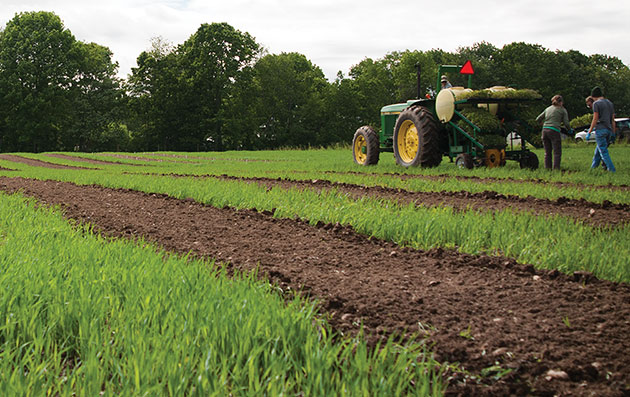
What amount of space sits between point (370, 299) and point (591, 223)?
10.7 ft

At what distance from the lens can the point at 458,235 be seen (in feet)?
15.1

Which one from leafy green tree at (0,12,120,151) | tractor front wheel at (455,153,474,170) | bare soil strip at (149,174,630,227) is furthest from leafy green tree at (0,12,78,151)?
bare soil strip at (149,174,630,227)

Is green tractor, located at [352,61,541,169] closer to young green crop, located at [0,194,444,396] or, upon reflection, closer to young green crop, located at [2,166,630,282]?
young green crop, located at [2,166,630,282]

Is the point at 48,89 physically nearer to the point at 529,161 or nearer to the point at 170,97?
the point at 170,97

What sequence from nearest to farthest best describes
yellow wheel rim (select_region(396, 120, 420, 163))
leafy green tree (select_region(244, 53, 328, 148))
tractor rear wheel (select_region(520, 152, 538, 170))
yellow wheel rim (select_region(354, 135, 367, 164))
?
tractor rear wheel (select_region(520, 152, 538, 170)) → yellow wheel rim (select_region(396, 120, 420, 163)) → yellow wheel rim (select_region(354, 135, 367, 164)) → leafy green tree (select_region(244, 53, 328, 148))

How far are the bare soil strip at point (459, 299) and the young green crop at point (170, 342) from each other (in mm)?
246

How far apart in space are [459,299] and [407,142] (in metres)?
9.78

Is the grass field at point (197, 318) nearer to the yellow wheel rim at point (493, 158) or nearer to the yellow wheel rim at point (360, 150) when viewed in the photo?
the yellow wheel rim at point (493, 158)

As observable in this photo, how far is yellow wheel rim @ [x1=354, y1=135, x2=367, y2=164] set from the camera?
14.5 m

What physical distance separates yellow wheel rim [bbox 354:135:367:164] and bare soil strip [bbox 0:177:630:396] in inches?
369

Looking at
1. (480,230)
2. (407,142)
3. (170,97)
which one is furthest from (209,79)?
(480,230)

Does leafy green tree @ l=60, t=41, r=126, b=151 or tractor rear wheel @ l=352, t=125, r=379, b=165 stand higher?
leafy green tree @ l=60, t=41, r=126, b=151

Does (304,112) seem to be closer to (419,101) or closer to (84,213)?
(419,101)

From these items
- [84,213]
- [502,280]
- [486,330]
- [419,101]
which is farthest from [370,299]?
[419,101]
